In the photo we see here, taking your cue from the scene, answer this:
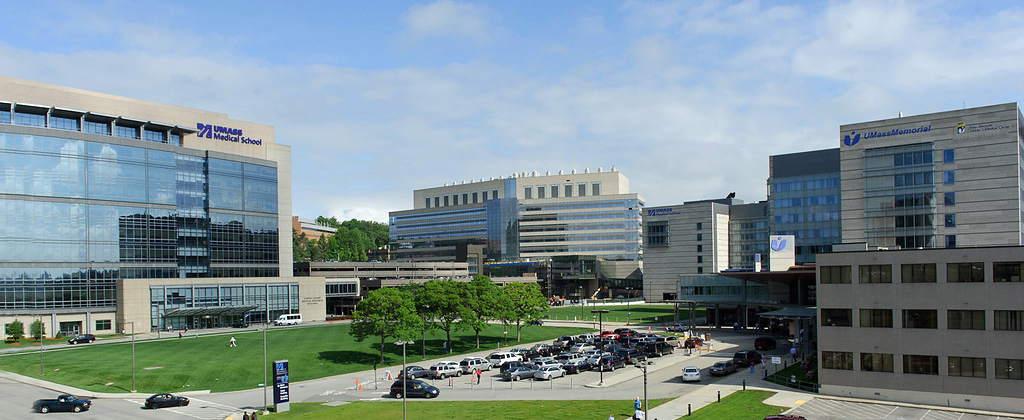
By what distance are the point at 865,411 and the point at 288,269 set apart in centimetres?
10935

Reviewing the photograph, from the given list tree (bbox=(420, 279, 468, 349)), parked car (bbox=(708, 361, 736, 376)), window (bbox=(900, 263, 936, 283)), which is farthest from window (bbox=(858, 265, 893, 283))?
tree (bbox=(420, 279, 468, 349))

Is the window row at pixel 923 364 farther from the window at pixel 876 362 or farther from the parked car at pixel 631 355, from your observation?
the parked car at pixel 631 355

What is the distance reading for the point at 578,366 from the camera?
74.5m

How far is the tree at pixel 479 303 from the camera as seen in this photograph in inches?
3652

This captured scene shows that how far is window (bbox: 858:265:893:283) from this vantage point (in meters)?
59.5

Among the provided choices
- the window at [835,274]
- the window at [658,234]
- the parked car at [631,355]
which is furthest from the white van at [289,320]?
the window at [658,234]

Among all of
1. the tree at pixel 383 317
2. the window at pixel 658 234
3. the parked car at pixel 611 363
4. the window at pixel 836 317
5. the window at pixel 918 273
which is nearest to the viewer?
the window at pixel 918 273

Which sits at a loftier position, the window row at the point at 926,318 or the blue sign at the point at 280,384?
the window row at the point at 926,318

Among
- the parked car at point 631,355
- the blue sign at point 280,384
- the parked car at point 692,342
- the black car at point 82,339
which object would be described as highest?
the blue sign at point 280,384

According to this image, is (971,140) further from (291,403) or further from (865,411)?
(291,403)

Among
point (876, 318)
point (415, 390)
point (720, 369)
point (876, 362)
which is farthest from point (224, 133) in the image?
point (876, 362)

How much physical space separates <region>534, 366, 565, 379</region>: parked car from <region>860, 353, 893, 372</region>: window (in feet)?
91.1

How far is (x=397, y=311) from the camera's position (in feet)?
272

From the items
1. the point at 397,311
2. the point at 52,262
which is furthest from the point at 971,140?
the point at 52,262
